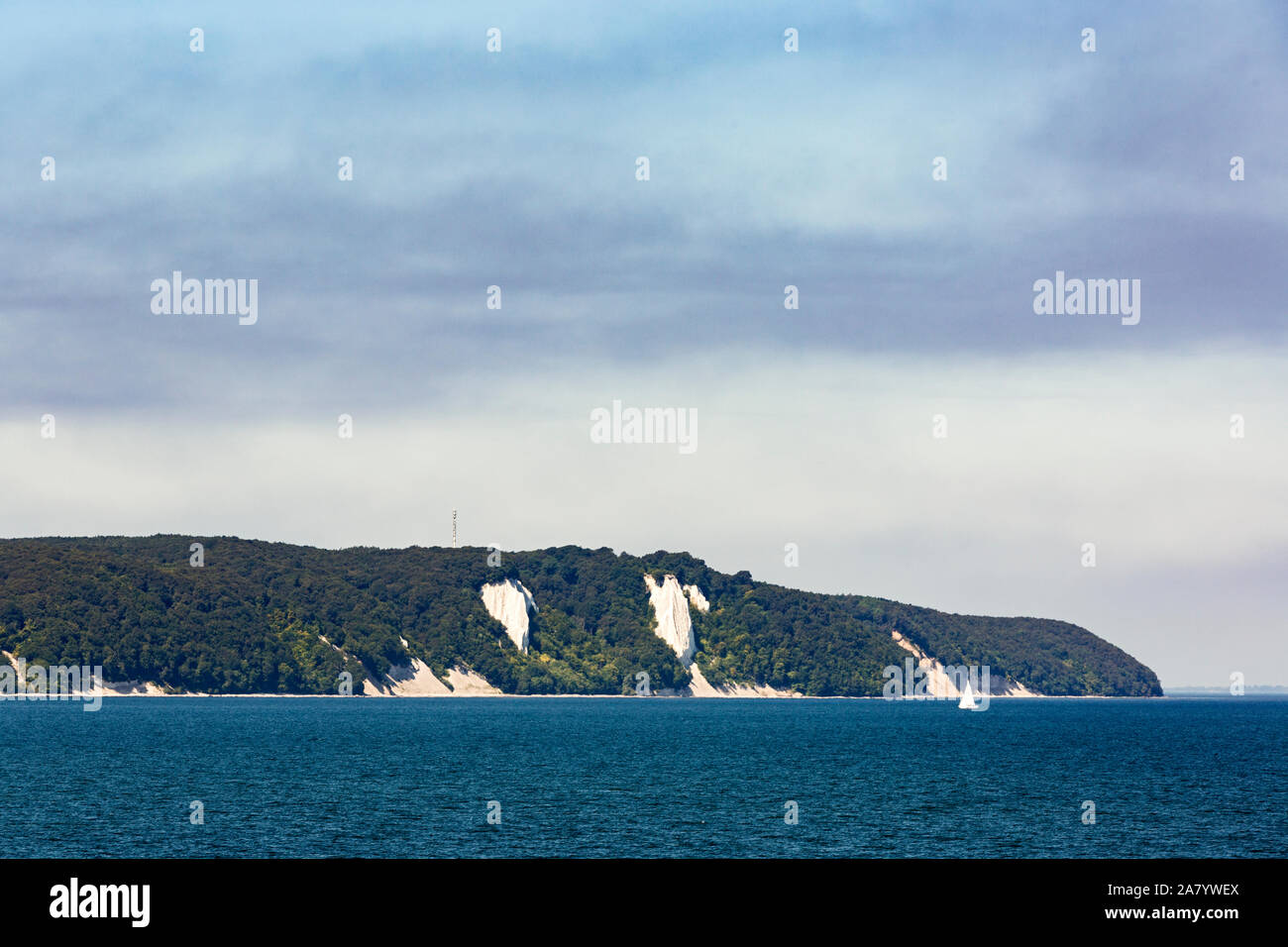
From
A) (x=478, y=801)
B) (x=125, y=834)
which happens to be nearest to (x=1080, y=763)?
(x=478, y=801)
